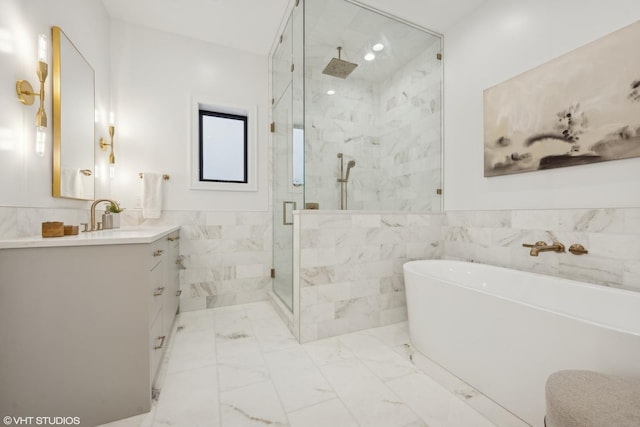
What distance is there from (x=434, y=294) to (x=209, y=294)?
2.19 m

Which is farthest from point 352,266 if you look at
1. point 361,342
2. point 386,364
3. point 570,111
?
point 570,111

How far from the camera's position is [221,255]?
278 centimetres

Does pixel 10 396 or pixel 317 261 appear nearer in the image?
pixel 10 396

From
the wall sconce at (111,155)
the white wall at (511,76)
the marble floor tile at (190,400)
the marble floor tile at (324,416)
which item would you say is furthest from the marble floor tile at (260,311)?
the white wall at (511,76)

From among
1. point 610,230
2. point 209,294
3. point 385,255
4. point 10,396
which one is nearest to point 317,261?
point 385,255

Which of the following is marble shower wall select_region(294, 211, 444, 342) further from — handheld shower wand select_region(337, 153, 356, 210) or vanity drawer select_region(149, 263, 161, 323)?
vanity drawer select_region(149, 263, 161, 323)

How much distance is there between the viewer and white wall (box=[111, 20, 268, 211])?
8.01 ft

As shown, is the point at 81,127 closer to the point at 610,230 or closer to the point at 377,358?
the point at 377,358

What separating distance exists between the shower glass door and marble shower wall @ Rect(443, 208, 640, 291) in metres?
1.55

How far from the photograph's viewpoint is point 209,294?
107 inches

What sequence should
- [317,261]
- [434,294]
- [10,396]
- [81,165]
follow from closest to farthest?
[10,396] → [434,294] → [81,165] → [317,261]

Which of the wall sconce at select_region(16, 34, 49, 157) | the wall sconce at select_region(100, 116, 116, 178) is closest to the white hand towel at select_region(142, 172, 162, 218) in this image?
the wall sconce at select_region(100, 116, 116, 178)

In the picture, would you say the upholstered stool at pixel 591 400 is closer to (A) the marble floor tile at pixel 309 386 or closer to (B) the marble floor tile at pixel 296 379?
(A) the marble floor tile at pixel 309 386

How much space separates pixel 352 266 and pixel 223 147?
6.48 ft
